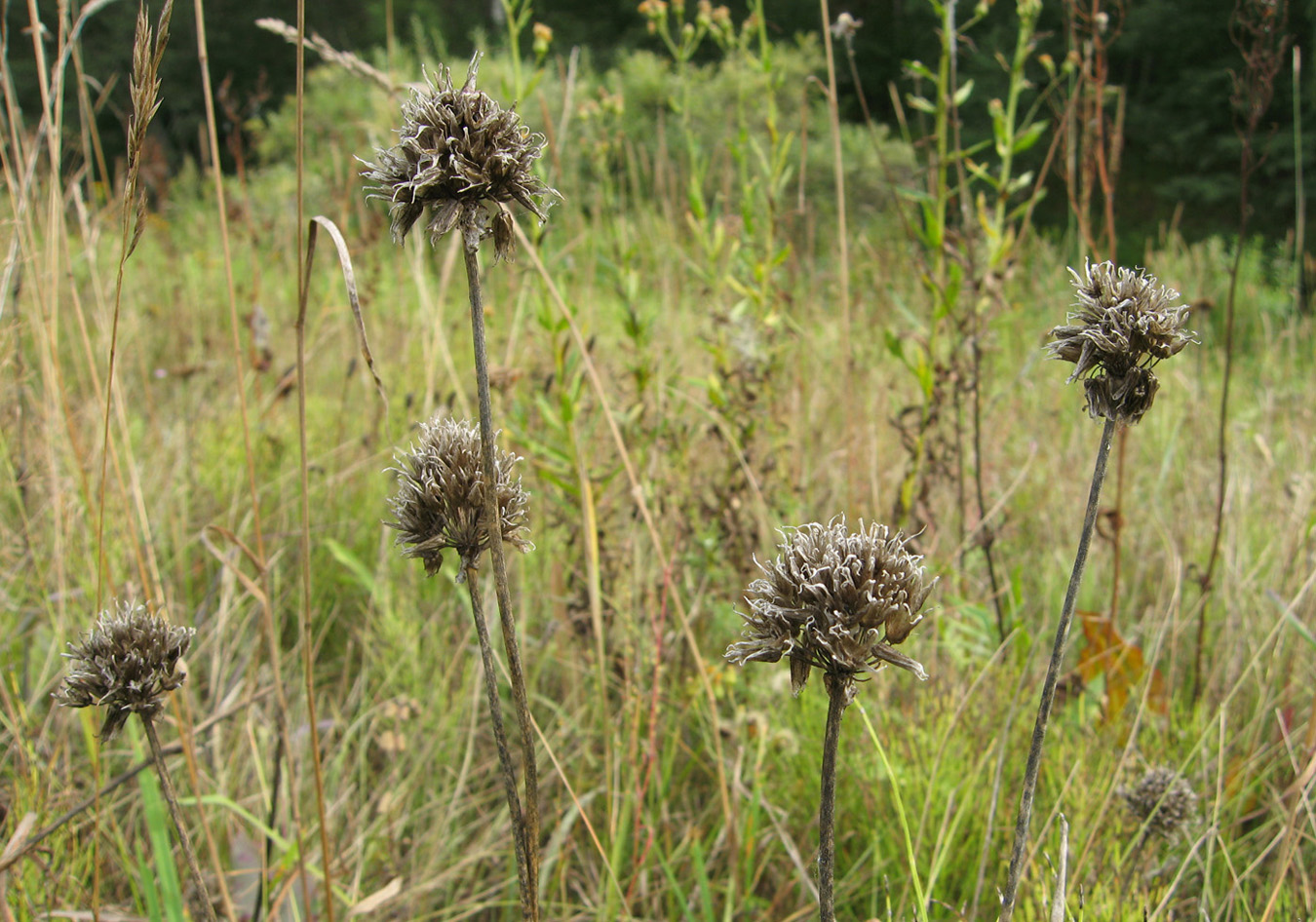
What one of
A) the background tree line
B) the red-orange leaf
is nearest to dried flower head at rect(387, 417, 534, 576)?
the red-orange leaf

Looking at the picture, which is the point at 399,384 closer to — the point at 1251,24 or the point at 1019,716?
the point at 1019,716

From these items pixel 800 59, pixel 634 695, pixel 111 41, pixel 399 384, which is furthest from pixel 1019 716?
pixel 111 41

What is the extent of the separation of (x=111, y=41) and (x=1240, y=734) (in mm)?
18462

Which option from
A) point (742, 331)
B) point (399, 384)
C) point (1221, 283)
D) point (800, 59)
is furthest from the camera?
point (800, 59)

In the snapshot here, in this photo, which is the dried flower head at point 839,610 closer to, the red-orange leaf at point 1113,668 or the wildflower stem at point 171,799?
the wildflower stem at point 171,799

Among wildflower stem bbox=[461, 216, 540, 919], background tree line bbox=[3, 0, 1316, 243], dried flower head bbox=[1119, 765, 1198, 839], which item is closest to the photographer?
wildflower stem bbox=[461, 216, 540, 919]

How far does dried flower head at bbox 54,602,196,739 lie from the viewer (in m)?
0.68

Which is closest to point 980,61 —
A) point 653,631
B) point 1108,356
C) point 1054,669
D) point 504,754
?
point 653,631

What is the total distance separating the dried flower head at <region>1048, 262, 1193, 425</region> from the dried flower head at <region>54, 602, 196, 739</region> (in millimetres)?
724

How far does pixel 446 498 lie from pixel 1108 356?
18.5 inches

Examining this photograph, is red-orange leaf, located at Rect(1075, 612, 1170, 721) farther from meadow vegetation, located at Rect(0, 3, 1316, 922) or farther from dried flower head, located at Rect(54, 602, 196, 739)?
dried flower head, located at Rect(54, 602, 196, 739)

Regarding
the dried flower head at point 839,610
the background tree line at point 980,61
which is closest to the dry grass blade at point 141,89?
the dried flower head at point 839,610

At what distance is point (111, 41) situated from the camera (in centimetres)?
1477

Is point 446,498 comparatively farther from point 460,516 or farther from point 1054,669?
point 1054,669
